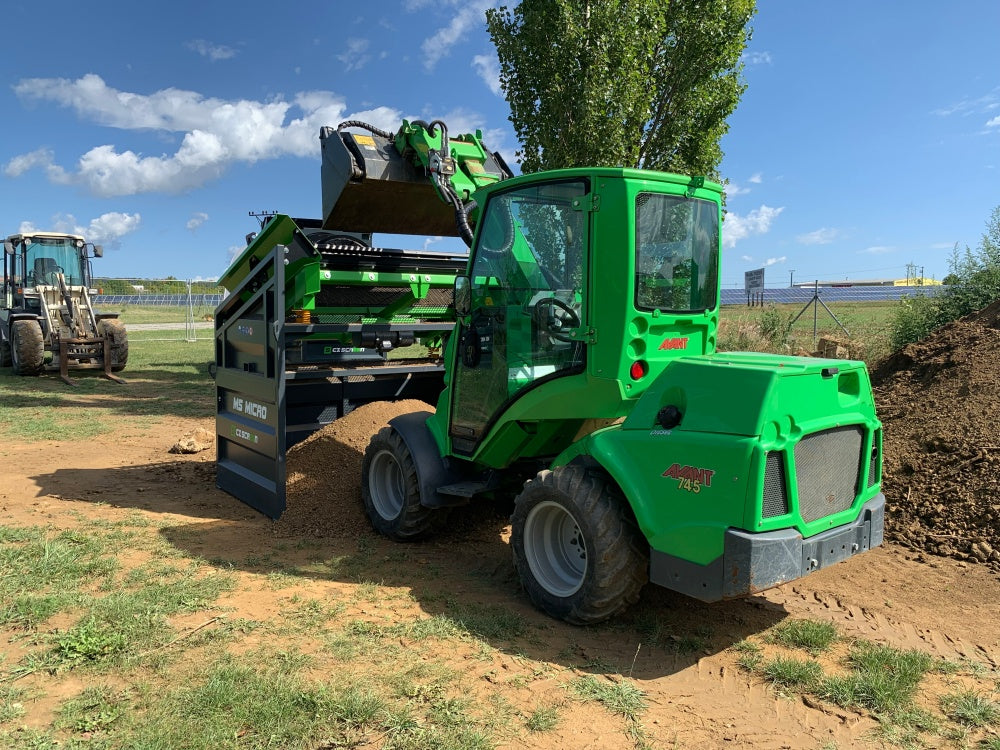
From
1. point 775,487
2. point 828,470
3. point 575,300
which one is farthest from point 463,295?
point 828,470

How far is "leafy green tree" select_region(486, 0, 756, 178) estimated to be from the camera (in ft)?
35.6

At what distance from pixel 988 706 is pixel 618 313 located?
239 cm

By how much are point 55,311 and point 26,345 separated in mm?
1274

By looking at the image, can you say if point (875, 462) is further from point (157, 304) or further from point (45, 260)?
point (157, 304)

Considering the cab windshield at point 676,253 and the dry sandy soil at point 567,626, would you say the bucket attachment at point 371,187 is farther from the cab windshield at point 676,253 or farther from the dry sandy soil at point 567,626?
the cab windshield at point 676,253

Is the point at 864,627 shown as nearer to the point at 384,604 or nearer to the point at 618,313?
the point at 618,313

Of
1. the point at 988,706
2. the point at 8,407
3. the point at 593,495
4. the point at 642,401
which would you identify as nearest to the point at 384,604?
the point at 593,495

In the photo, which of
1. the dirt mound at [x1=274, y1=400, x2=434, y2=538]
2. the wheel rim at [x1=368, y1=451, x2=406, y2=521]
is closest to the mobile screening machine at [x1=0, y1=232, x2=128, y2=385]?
the dirt mound at [x1=274, y1=400, x2=434, y2=538]

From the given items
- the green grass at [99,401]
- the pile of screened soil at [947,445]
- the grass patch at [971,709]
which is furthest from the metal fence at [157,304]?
the grass patch at [971,709]

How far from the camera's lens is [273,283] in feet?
19.1

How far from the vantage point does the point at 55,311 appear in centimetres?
1605

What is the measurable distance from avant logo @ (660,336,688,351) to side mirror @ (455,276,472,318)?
51.1 inches

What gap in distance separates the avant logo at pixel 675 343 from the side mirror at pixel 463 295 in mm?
1298

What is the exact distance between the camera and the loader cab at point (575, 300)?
12.6 ft
